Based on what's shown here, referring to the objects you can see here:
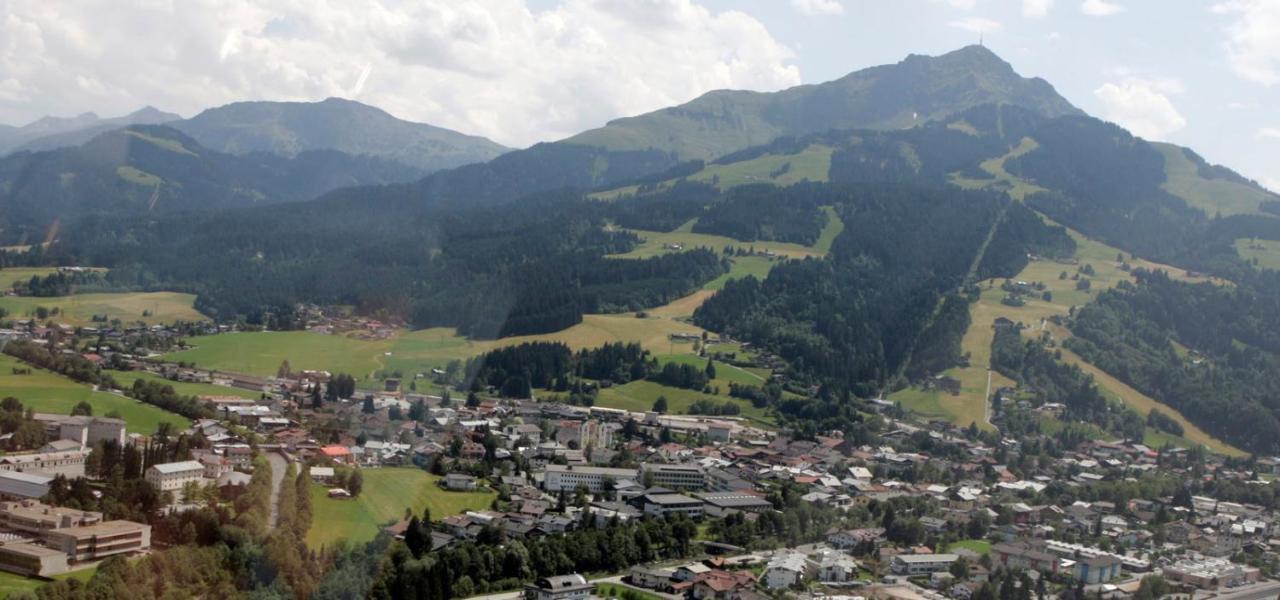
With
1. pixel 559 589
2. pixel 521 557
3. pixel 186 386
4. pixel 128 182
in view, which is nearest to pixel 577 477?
pixel 521 557

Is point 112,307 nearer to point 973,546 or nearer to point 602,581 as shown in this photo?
point 602,581

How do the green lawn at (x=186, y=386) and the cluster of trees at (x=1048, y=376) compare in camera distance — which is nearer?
the green lawn at (x=186, y=386)

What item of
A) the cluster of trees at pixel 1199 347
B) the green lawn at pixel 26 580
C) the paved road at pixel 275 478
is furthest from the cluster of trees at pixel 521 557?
the cluster of trees at pixel 1199 347

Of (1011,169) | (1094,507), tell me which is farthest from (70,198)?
(1094,507)

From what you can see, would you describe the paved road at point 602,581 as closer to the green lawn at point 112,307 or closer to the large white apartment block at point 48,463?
the large white apartment block at point 48,463

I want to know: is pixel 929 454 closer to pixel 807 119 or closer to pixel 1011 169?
pixel 1011 169
